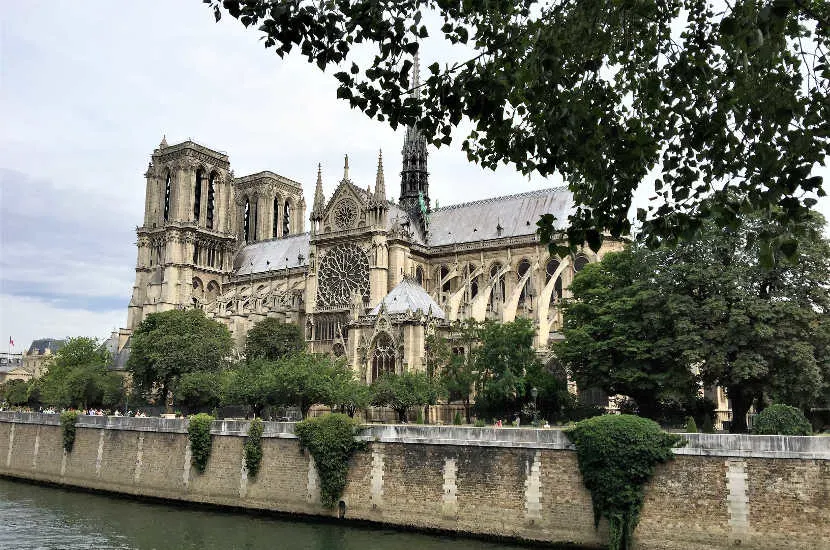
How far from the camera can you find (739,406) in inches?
1344

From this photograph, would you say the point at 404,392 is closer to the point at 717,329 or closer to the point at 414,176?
the point at 717,329

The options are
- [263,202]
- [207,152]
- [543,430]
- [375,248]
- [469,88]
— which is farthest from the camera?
[263,202]

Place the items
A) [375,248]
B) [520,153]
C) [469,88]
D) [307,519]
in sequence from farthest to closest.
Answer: [375,248], [307,519], [520,153], [469,88]

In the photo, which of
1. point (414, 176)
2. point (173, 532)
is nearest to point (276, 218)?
point (414, 176)

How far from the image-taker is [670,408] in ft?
123

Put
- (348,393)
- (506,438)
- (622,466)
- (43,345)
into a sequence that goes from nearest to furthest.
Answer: (622,466)
(506,438)
(348,393)
(43,345)

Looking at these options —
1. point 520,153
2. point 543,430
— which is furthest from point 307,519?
point 520,153

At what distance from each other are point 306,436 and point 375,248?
34640mm

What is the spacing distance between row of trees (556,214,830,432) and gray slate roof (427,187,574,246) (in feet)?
95.4

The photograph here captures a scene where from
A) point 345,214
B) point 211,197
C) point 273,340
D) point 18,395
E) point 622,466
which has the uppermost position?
point 211,197

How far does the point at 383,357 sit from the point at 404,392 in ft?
22.0

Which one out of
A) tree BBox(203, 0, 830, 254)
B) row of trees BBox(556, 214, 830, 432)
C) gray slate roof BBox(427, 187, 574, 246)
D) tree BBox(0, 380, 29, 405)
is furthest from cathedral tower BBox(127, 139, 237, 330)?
tree BBox(203, 0, 830, 254)

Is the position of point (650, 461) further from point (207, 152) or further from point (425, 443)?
point (207, 152)


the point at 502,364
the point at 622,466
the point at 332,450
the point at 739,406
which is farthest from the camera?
the point at 502,364
